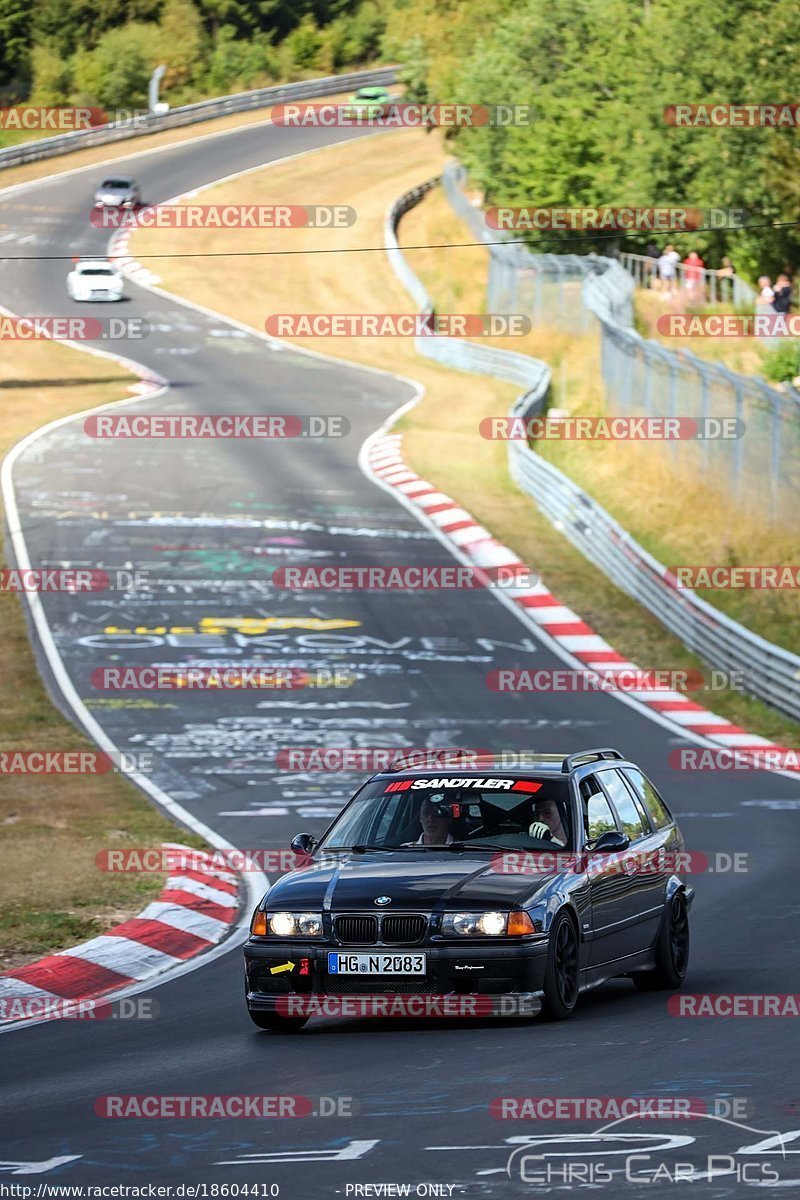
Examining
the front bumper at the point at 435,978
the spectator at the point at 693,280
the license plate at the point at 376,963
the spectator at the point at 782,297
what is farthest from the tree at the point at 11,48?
the license plate at the point at 376,963

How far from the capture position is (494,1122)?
756cm

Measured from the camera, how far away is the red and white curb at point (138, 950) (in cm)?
1186

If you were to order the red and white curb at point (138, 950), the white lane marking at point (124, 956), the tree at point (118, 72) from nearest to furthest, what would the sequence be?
the red and white curb at point (138, 950), the white lane marking at point (124, 956), the tree at point (118, 72)

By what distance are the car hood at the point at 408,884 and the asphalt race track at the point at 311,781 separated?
2.14 ft

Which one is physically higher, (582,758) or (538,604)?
(582,758)

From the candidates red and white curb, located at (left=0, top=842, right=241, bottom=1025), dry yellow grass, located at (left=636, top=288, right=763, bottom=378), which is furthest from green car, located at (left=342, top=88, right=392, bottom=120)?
red and white curb, located at (left=0, top=842, right=241, bottom=1025)

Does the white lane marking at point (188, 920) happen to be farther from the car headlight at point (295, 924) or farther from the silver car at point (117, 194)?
the silver car at point (117, 194)

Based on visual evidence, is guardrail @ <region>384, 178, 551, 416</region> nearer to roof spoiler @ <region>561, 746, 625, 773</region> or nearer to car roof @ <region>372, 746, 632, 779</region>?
roof spoiler @ <region>561, 746, 625, 773</region>

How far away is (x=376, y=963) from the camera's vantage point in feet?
31.8

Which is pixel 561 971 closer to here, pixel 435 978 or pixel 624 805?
pixel 435 978

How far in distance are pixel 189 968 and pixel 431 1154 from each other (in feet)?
18.8

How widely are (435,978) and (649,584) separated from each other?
812 inches

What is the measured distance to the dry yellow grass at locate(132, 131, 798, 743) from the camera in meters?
30.9

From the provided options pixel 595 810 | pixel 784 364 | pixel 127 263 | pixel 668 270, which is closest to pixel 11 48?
pixel 127 263
